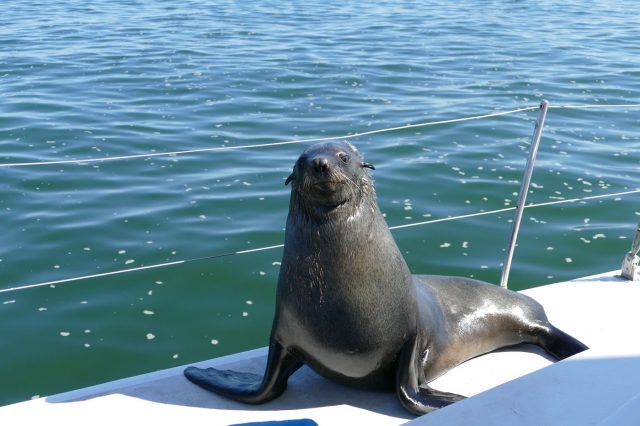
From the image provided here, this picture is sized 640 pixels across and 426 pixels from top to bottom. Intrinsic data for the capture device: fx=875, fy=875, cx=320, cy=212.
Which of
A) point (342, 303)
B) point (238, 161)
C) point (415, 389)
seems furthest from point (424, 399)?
point (238, 161)

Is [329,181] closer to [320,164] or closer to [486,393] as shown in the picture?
[320,164]

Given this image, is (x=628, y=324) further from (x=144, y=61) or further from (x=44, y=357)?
(x=144, y=61)

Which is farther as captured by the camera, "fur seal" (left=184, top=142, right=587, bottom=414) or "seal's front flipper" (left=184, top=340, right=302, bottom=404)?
"seal's front flipper" (left=184, top=340, right=302, bottom=404)

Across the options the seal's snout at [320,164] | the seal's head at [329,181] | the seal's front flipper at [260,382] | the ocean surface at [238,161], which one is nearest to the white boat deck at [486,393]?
the seal's front flipper at [260,382]

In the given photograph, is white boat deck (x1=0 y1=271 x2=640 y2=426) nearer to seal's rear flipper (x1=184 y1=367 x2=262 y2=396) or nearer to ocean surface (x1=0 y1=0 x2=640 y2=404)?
seal's rear flipper (x1=184 y1=367 x2=262 y2=396)

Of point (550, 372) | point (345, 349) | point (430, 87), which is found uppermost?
point (550, 372)

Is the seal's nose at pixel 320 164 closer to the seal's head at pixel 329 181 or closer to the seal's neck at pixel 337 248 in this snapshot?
the seal's head at pixel 329 181

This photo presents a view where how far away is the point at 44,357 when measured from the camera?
5543mm

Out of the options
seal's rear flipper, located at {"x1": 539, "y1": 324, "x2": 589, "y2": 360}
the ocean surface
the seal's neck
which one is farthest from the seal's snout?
the ocean surface

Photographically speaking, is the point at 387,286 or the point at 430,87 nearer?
the point at 387,286

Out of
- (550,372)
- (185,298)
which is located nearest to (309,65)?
(185,298)

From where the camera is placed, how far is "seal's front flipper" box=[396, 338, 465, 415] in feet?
12.3

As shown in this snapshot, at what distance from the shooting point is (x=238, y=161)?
31.3 feet

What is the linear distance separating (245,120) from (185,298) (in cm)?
538
